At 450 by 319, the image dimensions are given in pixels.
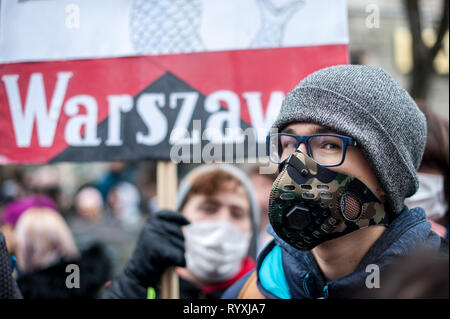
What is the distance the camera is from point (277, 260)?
6.08 feet

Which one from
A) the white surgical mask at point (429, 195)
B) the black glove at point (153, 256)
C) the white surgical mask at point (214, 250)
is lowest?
the white surgical mask at point (214, 250)

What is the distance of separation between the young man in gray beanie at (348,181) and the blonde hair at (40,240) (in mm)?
2571

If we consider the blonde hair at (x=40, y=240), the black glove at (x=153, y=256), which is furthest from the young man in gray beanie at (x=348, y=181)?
the blonde hair at (x=40, y=240)

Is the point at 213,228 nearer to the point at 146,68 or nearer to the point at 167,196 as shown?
the point at 167,196

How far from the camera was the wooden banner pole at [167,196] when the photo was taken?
2.04 metres

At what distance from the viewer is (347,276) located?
1.56 m

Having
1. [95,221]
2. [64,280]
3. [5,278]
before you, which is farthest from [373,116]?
[95,221]

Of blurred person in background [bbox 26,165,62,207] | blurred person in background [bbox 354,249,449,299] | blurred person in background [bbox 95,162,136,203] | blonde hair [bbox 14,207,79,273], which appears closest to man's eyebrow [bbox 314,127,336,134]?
blurred person in background [bbox 354,249,449,299]

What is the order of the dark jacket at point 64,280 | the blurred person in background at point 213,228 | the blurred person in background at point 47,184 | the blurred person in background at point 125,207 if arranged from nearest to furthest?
1. the blurred person in background at point 213,228
2. the dark jacket at point 64,280
3. the blurred person in background at point 125,207
4. the blurred person in background at point 47,184

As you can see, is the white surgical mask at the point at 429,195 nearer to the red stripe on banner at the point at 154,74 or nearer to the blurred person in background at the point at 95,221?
the red stripe on banner at the point at 154,74

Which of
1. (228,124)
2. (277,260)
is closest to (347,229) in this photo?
(277,260)

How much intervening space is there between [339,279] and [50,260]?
9.07ft
